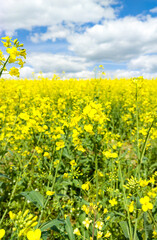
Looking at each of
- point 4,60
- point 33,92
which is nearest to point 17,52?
point 4,60

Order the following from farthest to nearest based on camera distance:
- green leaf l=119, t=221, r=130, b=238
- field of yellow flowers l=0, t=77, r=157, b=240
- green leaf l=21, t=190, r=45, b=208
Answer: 1. green leaf l=21, t=190, r=45, b=208
2. green leaf l=119, t=221, r=130, b=238
3. field of yellow flowers l=0, t=77, r=157, b=240

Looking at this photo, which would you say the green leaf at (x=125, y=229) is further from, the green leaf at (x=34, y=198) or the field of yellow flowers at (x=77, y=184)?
the green leaf at (x=34, y=198)

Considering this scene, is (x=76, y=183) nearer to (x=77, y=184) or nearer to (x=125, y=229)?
(x=77, y=184)

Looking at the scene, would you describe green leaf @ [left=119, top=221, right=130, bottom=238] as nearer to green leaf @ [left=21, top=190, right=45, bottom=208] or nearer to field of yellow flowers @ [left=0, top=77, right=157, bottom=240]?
field of yellow flowers @ [left=0, top=77, right=157, bottom=240]

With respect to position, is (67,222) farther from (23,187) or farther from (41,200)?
(23,187)

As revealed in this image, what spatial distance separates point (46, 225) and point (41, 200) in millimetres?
281

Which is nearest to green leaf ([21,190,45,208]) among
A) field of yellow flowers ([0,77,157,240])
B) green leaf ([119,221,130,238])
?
field of yellow flowers ([0,77,157,240])

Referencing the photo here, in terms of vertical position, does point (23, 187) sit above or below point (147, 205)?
below

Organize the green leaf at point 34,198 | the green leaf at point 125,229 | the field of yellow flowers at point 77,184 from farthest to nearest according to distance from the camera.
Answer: the green leaf at point 34,198 < the green leaf at point 125,229 < the field of yellow flowers at point 77,184

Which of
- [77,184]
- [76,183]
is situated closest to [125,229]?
[77,184]

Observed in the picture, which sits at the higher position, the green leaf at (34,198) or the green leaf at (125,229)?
the green leaf at (34,198)

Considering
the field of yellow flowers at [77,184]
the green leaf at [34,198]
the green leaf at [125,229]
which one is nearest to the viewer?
the field of yellow flowers at [77,184]

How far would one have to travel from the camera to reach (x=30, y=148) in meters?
3.57

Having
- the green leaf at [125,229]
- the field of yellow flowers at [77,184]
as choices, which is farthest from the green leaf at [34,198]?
the green leaf at [125,229]
